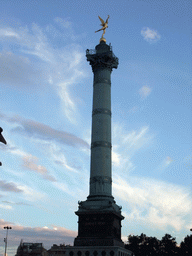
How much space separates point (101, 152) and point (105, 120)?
20.0 feet

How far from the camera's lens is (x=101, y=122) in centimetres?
5662

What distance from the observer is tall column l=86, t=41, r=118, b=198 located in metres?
53.4

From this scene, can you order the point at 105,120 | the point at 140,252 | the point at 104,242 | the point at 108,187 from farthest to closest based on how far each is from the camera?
the point at 140,252, the point at 105,120, the point at 108,187, the point at 104,242

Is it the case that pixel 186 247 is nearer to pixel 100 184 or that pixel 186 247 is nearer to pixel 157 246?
pixel 157 246

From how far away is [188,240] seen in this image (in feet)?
271

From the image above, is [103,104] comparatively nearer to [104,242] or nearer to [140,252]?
[104,242]

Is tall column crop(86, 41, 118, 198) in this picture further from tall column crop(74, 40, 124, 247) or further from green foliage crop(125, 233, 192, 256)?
green foliage crop(125, 233, 192, 256)

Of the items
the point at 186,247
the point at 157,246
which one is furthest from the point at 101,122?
the point at 186,247

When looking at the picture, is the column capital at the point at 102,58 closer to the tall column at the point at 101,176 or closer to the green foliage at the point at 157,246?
the tall column at the point at 101,176

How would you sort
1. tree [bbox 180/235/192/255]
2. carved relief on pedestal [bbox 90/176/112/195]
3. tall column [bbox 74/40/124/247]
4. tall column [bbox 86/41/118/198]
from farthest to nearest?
tree [bbox 180/235/192/255]
tall column [bbox 86/41/118/198]
carved relief on pedestal [bbox 90/176/112/195]
tall column [bbox 74/40/124/247]

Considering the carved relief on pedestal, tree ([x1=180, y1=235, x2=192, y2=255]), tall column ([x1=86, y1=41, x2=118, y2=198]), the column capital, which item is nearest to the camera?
the carved relief on pedestal

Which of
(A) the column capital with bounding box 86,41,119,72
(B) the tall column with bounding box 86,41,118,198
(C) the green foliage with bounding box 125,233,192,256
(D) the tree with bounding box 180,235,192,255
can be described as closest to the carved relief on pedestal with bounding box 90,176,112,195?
(B) the tall column with bounding box 86,41,118,198

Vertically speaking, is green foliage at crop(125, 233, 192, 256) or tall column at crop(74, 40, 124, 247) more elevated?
tall column at crop(74, 40, 124, 247)

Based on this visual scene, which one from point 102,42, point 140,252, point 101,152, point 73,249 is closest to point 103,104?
point 101,152
